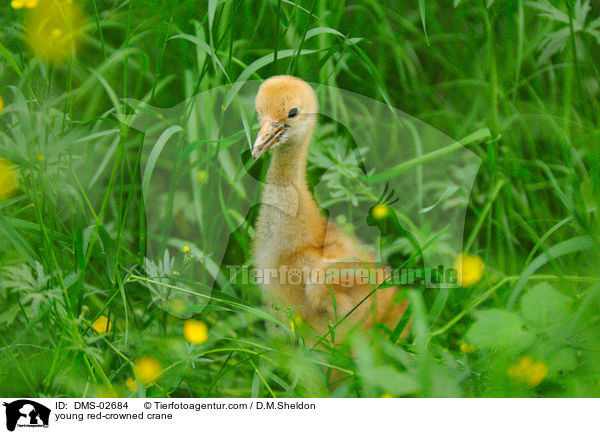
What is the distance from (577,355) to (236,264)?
3.12 feet

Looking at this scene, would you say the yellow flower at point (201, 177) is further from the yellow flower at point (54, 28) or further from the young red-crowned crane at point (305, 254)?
the yellow flower at point (54, 28)

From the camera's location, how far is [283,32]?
1.84 metres

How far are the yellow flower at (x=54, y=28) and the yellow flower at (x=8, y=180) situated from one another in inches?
13.1

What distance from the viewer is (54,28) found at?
6.01 feet

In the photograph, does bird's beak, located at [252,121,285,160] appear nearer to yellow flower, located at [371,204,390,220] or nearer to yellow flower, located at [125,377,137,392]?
yellow flower, located at [371,204,390,220]

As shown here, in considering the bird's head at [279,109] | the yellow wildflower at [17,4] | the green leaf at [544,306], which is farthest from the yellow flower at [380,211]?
the yellow wildflower at [17,4]

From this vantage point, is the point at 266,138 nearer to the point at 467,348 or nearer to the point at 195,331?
the point at 195,331

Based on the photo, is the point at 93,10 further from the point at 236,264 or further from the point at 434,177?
the point at 434,177

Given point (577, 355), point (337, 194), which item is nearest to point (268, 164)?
point (337, 194)

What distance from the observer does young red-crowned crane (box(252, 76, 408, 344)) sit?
1.84 metres

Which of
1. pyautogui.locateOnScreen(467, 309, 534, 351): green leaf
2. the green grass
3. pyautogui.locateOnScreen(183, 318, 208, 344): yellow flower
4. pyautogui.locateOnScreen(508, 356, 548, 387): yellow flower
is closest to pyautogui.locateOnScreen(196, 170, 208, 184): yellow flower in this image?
the green grass
